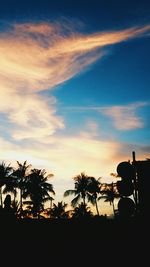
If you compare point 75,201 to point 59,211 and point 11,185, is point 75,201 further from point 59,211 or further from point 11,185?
point 11,185

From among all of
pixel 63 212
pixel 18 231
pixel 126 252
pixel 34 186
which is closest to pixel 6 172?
pixel 34 186

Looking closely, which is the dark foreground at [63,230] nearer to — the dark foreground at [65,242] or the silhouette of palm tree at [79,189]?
the dark foreground at [65,242]

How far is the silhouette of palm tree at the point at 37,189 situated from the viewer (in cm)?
4222

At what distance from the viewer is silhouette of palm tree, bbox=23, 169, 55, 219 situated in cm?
4222

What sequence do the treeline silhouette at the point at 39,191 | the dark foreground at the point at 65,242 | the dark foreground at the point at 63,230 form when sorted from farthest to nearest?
the treeline silhouette at the point at 39,191 → the dark foreground at the point at 63,230 → the dark foreground at the point at 65,242

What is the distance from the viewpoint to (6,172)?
4253cm

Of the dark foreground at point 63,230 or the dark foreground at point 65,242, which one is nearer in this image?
the dark foreground at point 65,242

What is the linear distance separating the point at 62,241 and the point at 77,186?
36576 millimetres

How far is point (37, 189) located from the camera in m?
42.8

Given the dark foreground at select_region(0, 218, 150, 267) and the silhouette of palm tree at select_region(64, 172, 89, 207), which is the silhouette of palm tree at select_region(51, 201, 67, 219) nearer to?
the silhouette of palm tree at select_region(64, 172, 89, 207)

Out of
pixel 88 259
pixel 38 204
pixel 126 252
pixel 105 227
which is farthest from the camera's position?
pixel 38 204

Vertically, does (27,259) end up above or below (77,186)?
below

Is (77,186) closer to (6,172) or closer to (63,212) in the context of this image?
(63,212)

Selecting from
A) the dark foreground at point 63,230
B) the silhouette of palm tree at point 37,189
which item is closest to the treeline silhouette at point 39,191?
the silhouette of palm tree at point 37,189
